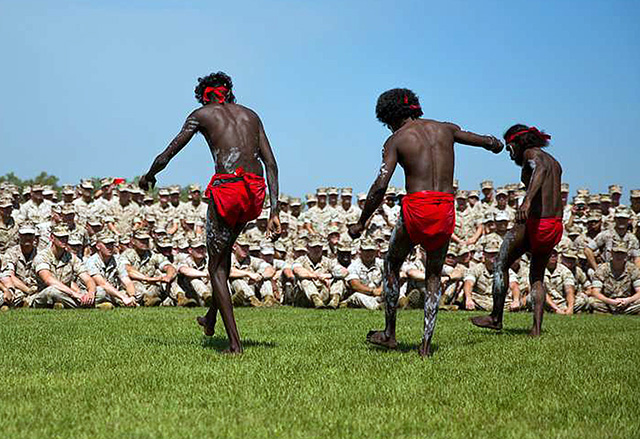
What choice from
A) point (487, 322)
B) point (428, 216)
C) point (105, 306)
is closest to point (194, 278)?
point (105, 306)

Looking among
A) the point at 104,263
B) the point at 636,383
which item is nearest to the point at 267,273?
the point at 104,263

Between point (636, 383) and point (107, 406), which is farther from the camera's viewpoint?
point (636, 383)

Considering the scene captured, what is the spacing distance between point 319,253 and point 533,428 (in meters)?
12.0

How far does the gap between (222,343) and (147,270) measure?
830 centimetres

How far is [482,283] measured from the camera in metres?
15.2

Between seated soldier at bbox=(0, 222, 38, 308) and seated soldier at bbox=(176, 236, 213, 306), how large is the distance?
292cm

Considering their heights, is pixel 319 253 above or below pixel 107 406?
above

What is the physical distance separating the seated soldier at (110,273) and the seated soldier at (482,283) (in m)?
6.86

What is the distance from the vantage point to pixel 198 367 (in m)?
6.06

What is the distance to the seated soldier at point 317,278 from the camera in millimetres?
15078

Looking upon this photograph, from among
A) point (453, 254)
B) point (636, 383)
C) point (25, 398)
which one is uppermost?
point (453, 254)

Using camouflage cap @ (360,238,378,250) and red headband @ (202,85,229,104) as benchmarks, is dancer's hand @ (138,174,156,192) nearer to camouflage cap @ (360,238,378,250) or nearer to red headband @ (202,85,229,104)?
red headband @ (202,85,229,104)

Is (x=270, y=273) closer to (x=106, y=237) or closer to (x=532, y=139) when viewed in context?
(x=106, y=237)

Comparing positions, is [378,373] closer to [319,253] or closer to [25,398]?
[25,398]
